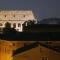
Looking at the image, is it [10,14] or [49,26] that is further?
[10,14]

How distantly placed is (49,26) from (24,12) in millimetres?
59303

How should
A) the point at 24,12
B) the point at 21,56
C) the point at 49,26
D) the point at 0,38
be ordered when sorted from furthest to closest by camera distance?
the point at 24,12, the point at 49,26, the point at 0,38, the point at 21,56

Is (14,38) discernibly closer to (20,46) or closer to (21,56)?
(20,46)

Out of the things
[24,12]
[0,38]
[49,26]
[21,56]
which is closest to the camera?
[21,56]

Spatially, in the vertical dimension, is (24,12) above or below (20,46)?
above

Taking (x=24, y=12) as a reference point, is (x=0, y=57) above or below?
below

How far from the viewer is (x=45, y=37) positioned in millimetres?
41531

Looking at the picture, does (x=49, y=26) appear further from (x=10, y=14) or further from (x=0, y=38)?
(x=10, y=14)

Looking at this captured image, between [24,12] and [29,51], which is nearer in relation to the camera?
[29,51]

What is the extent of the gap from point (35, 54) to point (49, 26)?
804 centimetres

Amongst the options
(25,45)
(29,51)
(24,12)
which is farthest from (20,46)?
(24,12)

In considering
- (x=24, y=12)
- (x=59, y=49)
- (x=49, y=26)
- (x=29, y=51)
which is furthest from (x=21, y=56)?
(x=24, y=12)

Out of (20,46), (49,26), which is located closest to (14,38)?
(20,46)

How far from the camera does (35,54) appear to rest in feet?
119
